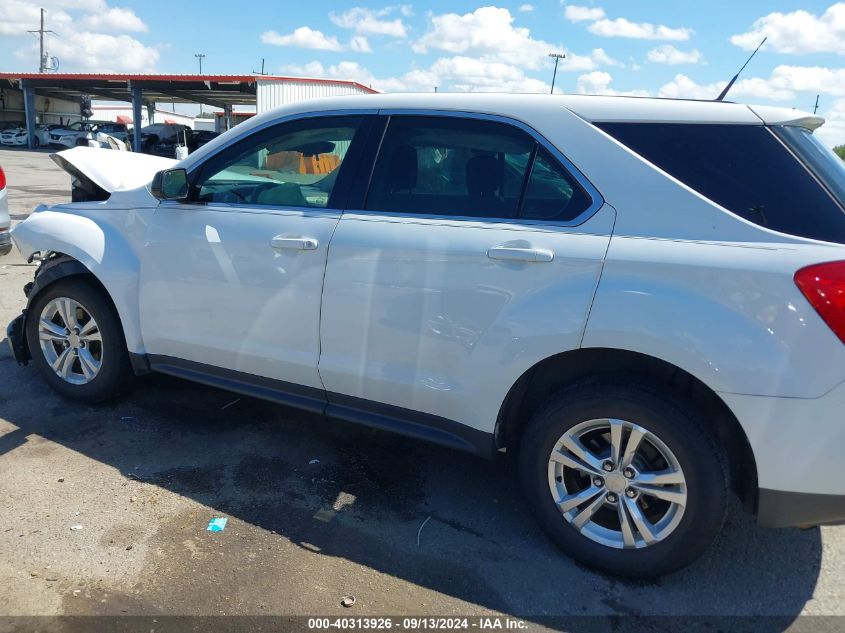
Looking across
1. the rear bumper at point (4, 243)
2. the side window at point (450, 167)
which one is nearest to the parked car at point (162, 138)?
the rear bumper at point (4, 243)

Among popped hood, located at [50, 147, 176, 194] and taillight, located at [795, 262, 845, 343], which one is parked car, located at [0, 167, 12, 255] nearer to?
popped hood, located at [50, 147, 176, 194]

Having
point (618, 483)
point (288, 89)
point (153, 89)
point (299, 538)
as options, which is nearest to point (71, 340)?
point (299, 538)

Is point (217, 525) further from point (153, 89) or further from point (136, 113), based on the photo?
point (153, 89)

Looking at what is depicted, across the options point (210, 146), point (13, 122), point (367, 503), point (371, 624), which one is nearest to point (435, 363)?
point (367, 503)

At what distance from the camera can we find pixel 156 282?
3670 millimetres

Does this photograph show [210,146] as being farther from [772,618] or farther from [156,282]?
[772,618]

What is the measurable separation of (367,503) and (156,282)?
5.58ft

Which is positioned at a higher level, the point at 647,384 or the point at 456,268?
→ the point at 456,268

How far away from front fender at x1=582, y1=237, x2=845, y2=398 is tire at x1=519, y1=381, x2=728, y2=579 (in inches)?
9.6

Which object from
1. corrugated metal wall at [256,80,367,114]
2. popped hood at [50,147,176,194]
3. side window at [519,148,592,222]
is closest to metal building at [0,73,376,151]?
corrugated metal wall at [256,80,367,114]

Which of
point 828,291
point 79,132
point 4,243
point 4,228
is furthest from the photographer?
point 79,132

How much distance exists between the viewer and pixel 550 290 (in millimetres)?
2645

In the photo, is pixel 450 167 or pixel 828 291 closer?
pixel 828 291

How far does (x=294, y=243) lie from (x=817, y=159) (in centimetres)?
224
